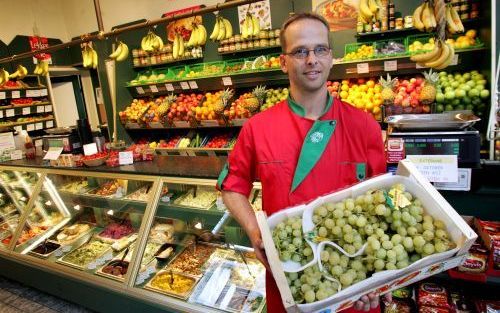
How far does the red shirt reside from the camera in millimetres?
1357

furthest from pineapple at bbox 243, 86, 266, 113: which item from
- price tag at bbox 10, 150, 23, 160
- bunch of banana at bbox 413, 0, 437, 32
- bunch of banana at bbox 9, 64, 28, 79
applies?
bunch of banana at bbox 9, 64, 28, 79

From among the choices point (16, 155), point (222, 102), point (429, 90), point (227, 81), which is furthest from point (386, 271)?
point (16, 155)

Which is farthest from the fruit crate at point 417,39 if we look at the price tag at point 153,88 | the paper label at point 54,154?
the paper label at point 54,154

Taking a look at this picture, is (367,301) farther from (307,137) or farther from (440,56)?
(440,56)

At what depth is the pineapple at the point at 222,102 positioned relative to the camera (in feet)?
15.7

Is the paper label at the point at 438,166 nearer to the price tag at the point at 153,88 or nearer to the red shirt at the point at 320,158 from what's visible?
the red shirt at the point at 320,158

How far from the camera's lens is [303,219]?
1.14 m

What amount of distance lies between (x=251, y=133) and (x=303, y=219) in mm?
509

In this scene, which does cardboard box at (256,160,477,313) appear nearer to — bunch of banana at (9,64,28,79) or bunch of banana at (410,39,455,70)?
bunch of banana at (410,39,455,70)

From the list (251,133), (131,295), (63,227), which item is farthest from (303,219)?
(63,227)

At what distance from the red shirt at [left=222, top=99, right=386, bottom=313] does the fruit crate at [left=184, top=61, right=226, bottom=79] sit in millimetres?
A: 3856

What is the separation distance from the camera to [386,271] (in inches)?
39.4

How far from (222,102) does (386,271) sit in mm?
4096

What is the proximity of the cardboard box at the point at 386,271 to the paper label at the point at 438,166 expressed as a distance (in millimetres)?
739
